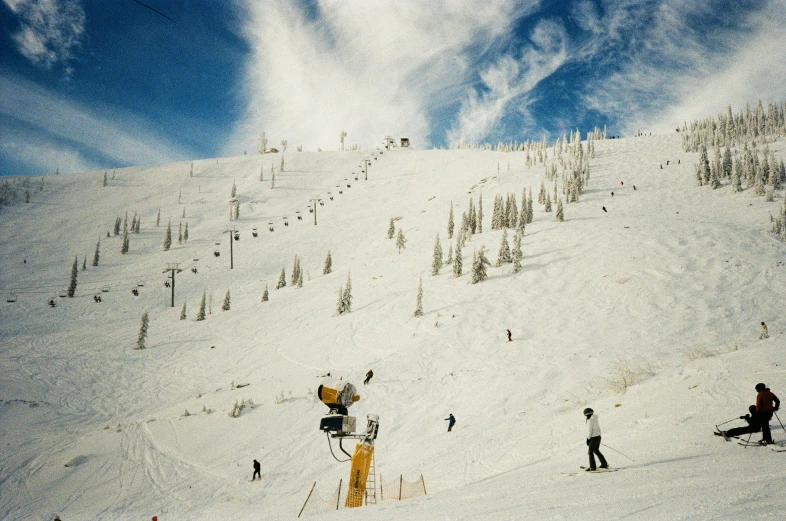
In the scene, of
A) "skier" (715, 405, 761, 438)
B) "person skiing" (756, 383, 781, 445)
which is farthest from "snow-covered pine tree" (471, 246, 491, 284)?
"person skiing" (756, 383, 781, 445)

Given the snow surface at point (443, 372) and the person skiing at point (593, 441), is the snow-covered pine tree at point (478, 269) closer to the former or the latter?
the snow surface at point (443, 372)

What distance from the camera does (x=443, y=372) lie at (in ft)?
82.5

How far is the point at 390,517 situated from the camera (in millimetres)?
6484

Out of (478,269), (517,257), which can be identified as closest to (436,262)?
(478,269)

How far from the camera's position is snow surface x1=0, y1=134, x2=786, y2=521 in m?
9.47

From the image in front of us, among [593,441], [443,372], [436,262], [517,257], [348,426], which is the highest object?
[517,257]

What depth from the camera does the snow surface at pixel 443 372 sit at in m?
9.47

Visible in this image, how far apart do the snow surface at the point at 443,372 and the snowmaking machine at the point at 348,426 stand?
2.16 feet

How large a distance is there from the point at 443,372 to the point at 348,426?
1928cm

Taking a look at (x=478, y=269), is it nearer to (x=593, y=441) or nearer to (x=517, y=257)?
(x=517, y=257)

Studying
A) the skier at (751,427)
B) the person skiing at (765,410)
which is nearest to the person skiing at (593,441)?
the skier at (751,427)

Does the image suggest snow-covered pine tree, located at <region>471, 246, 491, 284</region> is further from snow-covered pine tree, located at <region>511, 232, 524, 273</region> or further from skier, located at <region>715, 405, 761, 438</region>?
skier, located at <region>715, 405, 761, 438</region>

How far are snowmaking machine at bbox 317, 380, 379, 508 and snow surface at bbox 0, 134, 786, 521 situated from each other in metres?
0.66

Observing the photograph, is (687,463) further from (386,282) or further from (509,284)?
(386,282)
